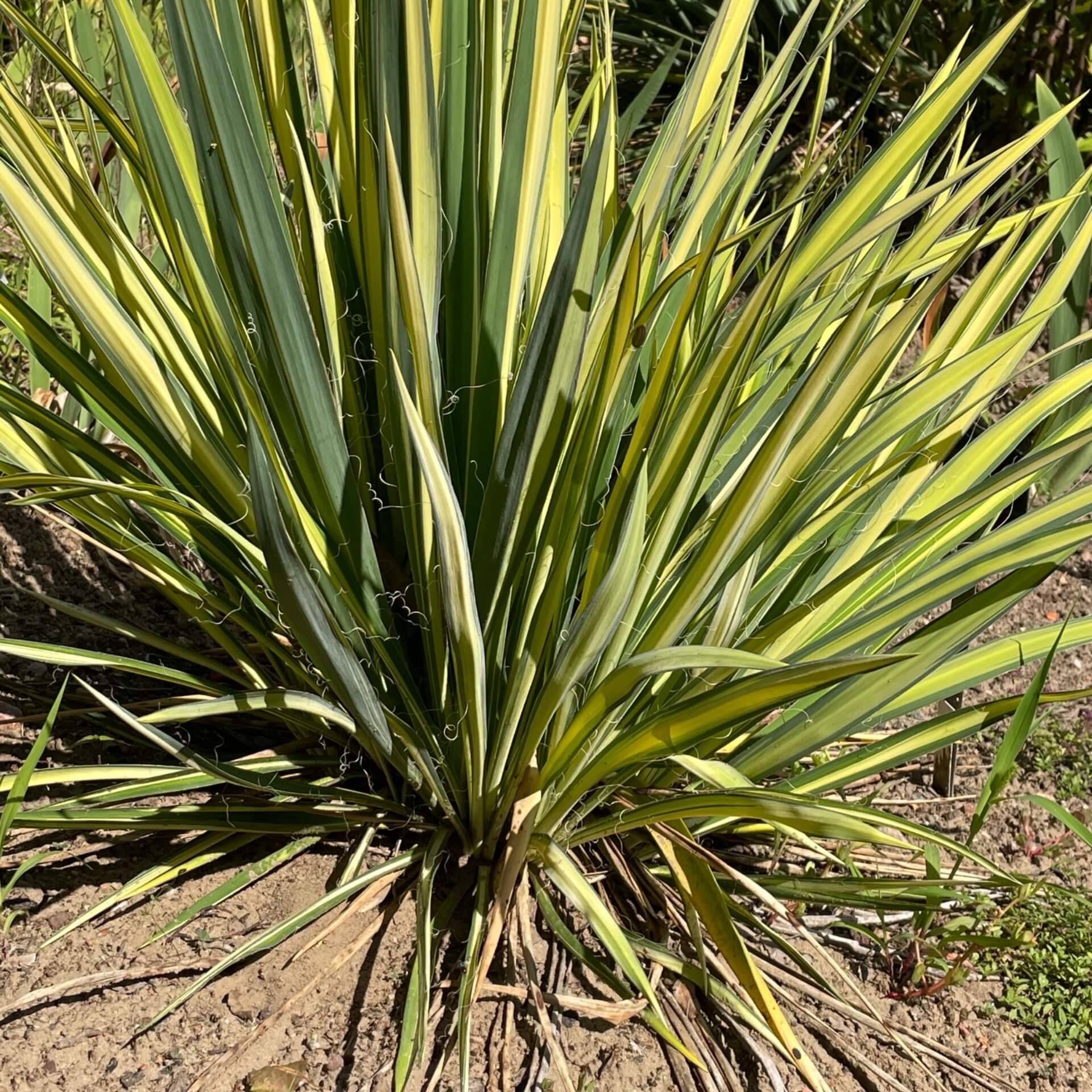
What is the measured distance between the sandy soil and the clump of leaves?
0.02 m

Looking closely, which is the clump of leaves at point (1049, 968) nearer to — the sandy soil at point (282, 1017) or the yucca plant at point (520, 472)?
the sandy soil at point (282, 1017)

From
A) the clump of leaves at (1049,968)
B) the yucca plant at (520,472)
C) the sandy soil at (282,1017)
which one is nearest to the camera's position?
the yucca plant at (520,472)

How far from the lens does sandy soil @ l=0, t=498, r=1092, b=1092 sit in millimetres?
1018

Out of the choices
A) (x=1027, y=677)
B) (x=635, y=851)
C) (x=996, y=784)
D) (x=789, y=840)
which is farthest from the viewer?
(x=1027, y=677)

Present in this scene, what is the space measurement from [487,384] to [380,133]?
268 millimetres

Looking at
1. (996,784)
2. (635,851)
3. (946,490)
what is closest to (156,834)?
(635,851)

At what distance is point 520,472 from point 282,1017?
23.2 inches

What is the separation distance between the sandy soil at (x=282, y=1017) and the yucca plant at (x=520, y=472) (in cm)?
5

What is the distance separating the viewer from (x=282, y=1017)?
106 centimetres

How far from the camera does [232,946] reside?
110 centimetres

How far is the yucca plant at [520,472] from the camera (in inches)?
35.3

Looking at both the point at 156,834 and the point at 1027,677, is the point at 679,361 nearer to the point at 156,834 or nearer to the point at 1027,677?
the point at 156,834

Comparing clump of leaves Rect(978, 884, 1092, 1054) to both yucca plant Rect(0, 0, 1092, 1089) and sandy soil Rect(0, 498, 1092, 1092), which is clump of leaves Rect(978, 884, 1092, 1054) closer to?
sandy soil Rect(0, 498, 1092, 1092)

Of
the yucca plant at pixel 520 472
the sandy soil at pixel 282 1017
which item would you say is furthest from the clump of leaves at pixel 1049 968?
the yucca plant at pixel 520 472
